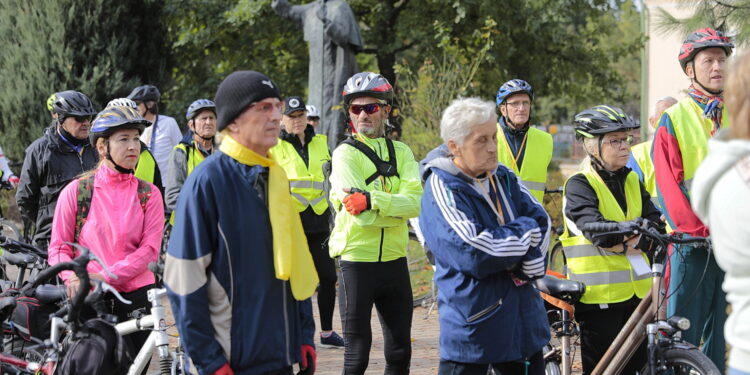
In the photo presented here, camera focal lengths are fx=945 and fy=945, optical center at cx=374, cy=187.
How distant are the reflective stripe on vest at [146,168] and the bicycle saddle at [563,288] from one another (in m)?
3.38

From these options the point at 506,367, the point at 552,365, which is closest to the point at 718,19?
the point at 552,365

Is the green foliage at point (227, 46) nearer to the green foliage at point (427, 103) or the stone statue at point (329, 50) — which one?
the green foliage at point (427, 103)

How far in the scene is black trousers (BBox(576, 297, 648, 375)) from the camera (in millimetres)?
5477

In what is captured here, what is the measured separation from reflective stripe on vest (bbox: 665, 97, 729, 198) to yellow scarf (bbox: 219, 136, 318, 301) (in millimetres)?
2698

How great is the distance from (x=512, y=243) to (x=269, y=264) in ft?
3.58

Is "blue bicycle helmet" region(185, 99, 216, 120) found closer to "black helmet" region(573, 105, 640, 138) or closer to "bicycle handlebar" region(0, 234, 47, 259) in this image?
"bicycle handlebar" region(0, 234, 47, 259)

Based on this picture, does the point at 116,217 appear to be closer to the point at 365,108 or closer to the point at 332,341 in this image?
the point at 365,108

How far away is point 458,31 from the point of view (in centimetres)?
2138

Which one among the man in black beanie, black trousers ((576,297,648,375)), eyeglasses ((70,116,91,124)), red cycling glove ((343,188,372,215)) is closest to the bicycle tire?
black trousers ((576,297,648,375))

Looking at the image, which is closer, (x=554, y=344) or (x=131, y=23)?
(x=554, y=344)

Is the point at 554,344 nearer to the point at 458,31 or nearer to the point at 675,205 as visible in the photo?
the point at 675,205

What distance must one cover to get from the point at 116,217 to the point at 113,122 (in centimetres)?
56

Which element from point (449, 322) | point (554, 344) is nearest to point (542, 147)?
point (554, 344)

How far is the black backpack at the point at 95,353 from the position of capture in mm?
4410
